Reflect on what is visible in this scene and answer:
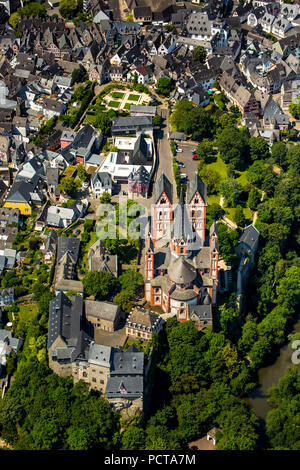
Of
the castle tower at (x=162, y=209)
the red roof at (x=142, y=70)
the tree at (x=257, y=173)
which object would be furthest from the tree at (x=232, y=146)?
the red roof at (x=142, y=70)

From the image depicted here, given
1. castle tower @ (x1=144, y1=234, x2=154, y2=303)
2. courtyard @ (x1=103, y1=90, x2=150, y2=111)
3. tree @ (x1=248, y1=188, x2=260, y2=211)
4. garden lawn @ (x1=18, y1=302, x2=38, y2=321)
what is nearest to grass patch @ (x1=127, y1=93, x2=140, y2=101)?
courtyard @ (x1=103, y1=90, x2=150, y2=111)

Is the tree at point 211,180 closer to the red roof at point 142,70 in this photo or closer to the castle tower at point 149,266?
the castle tower at point 149,266

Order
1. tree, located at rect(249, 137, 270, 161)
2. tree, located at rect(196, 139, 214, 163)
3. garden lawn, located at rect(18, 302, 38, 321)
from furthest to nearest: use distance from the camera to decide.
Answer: tree, located at rect(249, 137, 270, 161) → tree, located at rect(196, 139, 214, 163) → garden lawn, located at rect(18, 302, 38, 321)

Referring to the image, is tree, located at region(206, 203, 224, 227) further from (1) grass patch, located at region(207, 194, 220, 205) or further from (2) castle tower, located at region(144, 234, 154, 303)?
(2) castle tower, located at region(144, 234, 154, 303)

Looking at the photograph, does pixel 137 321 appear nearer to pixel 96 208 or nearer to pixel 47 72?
pixel 96 208

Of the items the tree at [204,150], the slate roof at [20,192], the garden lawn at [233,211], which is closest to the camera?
the garden lawn at [233,211]

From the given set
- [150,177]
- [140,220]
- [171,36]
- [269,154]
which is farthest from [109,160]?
[171,36]
